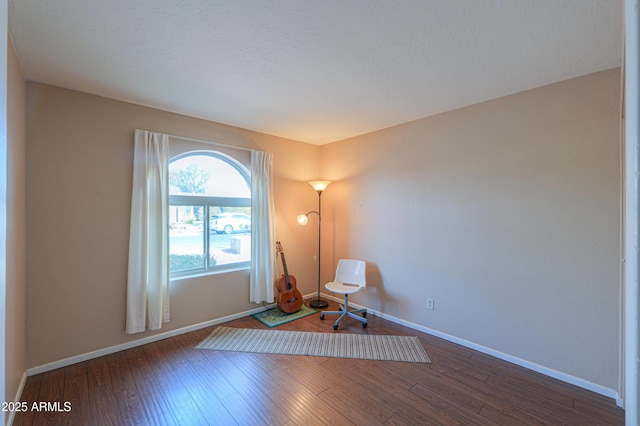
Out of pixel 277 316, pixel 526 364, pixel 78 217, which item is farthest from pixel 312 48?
pixel 526 364

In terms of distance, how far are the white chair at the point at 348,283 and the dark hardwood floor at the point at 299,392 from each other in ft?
2.91

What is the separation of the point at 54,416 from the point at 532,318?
3873 mm

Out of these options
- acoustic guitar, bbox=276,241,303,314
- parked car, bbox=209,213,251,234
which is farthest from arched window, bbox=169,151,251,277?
acoustic guitar, bbox=276,241,303,314

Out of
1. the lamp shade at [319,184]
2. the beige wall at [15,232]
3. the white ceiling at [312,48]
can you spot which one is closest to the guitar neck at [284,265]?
the lamp shade at [319,184]

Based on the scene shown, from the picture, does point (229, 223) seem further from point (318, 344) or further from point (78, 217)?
point (318, 344)

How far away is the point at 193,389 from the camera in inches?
85.4

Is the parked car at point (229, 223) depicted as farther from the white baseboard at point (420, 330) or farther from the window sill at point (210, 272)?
the white baseboard at point (420, 330)

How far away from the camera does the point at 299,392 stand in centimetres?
214

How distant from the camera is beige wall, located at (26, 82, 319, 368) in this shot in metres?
2.32

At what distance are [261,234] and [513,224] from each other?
289 cm

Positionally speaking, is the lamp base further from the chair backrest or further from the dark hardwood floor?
the dark hardwood floor

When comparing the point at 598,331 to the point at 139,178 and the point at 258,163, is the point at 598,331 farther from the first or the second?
the point at 139,178

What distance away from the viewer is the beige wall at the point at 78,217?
2324mm

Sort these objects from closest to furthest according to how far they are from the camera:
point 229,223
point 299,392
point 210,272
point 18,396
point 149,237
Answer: point 18,396 → point 299,392 → point 149,237 → point 210,272 → point 229,223
